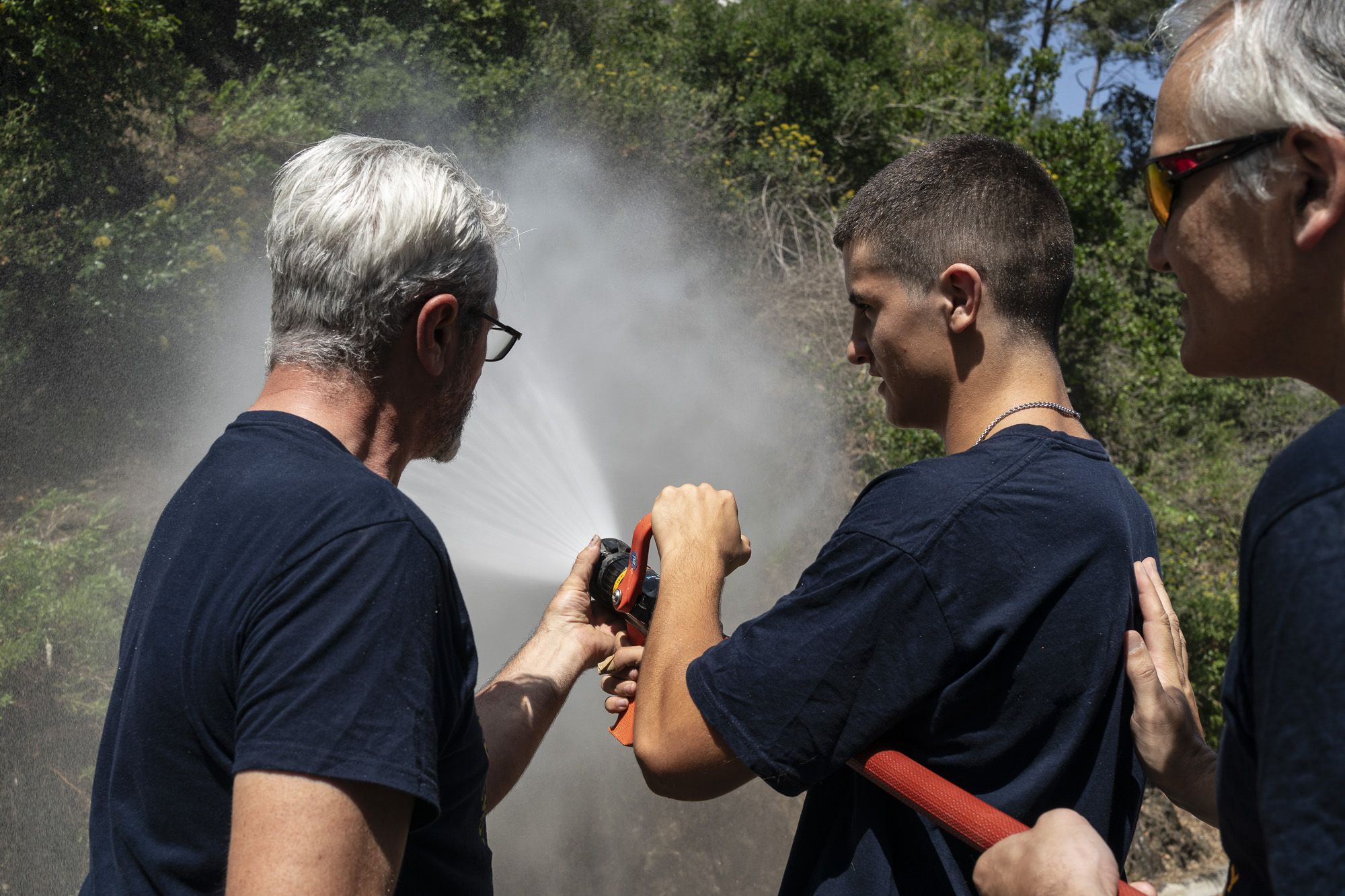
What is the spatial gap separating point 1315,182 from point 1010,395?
31.3 inches

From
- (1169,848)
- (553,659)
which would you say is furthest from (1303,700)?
(1169,848)

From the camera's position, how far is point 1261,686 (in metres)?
0.94

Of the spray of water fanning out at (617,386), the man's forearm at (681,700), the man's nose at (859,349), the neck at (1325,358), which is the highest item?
the neck at (1325,358)

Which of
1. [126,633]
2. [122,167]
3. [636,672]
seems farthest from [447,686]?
[122,167]

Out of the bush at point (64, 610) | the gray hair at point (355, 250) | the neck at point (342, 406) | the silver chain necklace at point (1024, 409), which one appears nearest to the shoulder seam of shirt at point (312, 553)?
the neck at point (342, 406)

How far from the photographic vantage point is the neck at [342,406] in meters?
1.62

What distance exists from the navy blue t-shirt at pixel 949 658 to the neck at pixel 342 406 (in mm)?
675

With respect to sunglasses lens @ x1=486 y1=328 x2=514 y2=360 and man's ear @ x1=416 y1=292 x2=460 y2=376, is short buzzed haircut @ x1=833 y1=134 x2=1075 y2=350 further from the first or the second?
man's ear @ x1=416 y1=292 x2=460 y2=376

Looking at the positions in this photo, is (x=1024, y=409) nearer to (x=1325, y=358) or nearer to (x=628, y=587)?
Result: (x=1325, y=358)

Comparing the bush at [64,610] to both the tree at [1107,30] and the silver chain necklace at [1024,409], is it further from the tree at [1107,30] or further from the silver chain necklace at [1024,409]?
the tree at [1107,30]

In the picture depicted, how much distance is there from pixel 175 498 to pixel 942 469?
124 centimetres

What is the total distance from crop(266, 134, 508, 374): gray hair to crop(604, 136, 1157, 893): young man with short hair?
0.76 meters

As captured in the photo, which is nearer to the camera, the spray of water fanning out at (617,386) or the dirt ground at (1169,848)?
the dirt ground at (1169,848)

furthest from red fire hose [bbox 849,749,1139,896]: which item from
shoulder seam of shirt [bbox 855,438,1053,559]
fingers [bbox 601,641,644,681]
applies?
fingers [bbox 601,641,644,681]
